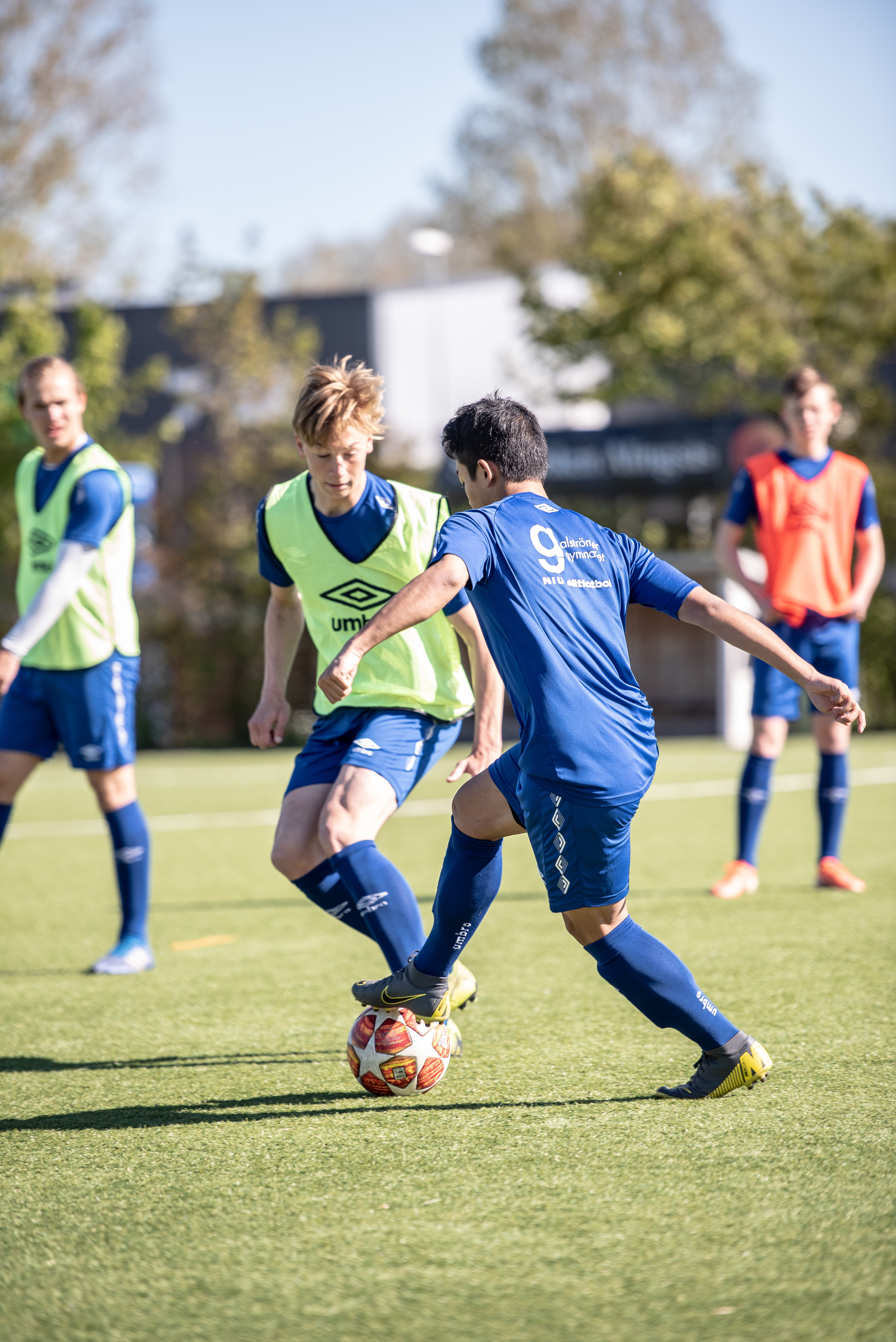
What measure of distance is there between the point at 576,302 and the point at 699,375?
3.76m

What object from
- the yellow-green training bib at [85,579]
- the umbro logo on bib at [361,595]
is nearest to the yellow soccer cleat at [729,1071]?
the umbro logo on bib at [361,595]

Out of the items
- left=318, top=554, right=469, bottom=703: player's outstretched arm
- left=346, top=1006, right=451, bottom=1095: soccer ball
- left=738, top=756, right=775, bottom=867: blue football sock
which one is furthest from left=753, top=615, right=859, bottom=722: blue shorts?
left=318, top=554, right=469, bottom=703: player's outstretched arm

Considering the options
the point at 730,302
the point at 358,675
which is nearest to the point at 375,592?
the point at 358,675

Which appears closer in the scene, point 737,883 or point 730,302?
point 737,883

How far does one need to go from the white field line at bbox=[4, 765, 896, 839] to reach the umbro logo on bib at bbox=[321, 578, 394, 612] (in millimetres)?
5546

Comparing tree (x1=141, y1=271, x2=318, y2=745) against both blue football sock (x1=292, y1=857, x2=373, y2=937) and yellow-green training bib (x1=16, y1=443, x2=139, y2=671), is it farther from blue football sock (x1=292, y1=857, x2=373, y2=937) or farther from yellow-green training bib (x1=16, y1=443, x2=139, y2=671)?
blue football sock (x1=292, y1=857, x2=373, y2=937)

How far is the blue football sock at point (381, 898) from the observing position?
3.87 meters

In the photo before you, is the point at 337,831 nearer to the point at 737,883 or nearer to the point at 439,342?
the point at 737,883

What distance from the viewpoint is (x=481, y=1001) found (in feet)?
15.5

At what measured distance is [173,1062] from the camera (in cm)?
413

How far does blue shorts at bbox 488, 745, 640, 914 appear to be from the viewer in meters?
3.23

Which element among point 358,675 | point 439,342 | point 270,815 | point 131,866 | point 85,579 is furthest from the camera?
point 439,342

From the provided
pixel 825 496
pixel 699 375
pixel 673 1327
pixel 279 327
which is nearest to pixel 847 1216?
pixel 673 1327

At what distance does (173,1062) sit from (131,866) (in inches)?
58.7
